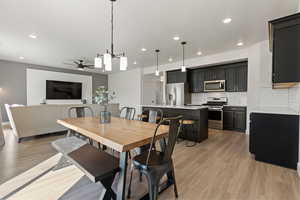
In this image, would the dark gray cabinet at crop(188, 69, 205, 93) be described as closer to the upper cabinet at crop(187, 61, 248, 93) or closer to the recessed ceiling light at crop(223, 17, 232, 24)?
the upper cabinet at crop(187, 61, 248, 93)

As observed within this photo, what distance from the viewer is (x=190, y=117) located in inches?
150

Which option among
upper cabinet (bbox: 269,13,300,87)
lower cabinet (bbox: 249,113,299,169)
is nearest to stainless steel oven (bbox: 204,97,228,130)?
lower cabinet (bbox: 249,113,299,169)

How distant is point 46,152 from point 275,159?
4.35 m

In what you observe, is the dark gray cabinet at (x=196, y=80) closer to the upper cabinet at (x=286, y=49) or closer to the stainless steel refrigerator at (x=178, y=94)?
the stainless steel refrigerator at (x=178, y=94)

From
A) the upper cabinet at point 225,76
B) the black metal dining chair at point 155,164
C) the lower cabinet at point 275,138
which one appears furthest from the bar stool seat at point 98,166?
the upper cabinet at point 225,76

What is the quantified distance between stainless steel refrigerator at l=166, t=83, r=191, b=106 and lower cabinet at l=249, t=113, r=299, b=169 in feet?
11.0

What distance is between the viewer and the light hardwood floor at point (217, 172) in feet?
5.56

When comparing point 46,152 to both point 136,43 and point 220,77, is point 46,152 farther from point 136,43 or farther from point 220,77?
point 220,77

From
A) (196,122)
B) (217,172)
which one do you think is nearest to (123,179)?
(217,172)

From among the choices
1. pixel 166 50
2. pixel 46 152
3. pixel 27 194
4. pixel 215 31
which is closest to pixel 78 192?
pixel 27 194

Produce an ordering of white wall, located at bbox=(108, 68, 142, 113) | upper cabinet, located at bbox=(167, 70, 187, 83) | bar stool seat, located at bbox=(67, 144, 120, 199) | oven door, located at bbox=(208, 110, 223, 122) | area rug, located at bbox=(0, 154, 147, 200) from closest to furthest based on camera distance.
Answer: bar stool seat, located at bbox=(67, 144, 120, 199)
area rug, located at bbox=(0, 154, 147, 200)
oven door, located at bbox=(208, 110, 223, 122)
upper cabinet, located at bbox=(167, 70, 187, 83)
white wall, located at bbox=(108, 68, 142, 113)

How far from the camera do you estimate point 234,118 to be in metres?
4.85

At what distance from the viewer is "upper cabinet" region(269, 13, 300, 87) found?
203cm

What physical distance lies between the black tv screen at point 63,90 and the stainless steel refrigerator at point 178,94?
16.7 ft
